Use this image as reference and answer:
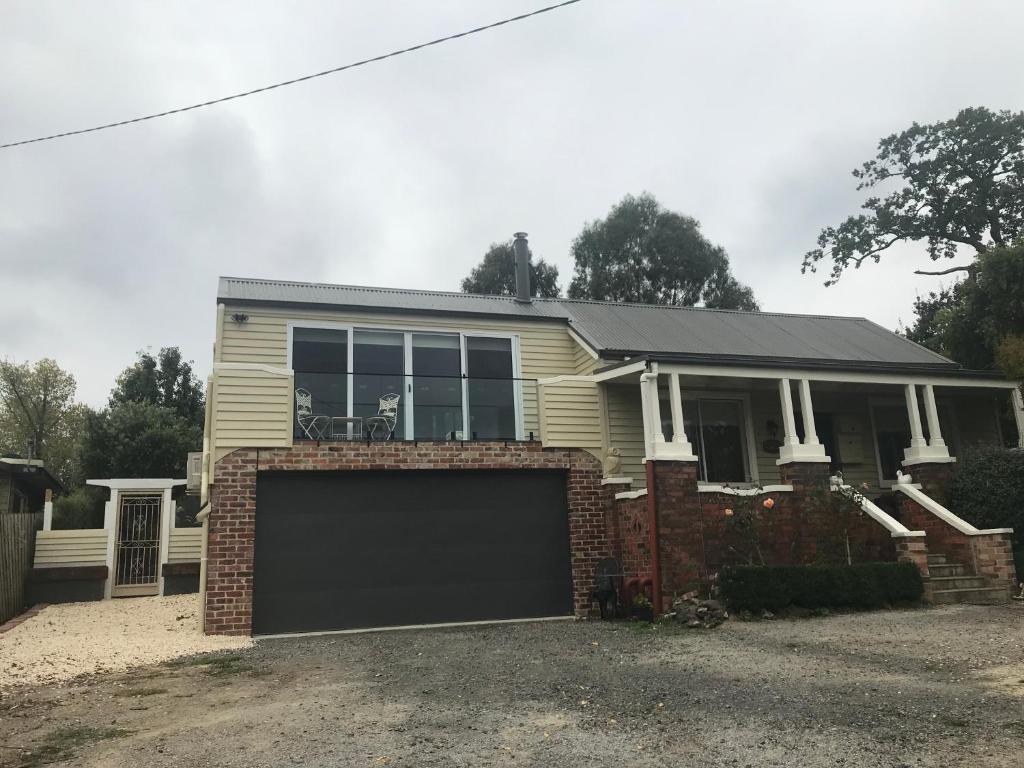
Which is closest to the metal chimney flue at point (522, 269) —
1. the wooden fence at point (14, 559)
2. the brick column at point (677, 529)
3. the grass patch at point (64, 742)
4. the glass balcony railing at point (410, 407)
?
the glass balcony railing at point (410, 407)

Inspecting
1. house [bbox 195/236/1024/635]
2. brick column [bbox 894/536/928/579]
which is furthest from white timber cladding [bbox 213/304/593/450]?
brick column [bbox 894/536/928/579]

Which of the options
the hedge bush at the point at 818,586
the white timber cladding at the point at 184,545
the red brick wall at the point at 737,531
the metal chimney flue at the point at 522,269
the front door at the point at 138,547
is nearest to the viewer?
the hedge bush at the point at 818,586

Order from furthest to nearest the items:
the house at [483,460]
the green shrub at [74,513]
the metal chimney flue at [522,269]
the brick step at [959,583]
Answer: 1. the green shrub at [74,513]
2. the metal chimney flue at [522,269]
3. the brick step at [959,583]
4. the house at [483,460]

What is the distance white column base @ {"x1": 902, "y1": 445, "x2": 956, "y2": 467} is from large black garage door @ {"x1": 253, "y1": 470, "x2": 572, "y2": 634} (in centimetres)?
589

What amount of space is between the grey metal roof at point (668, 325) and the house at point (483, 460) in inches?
→ 4.7

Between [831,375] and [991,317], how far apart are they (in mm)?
5505

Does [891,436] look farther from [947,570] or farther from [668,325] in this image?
[668,325]

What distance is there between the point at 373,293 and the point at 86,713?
9.19 metres

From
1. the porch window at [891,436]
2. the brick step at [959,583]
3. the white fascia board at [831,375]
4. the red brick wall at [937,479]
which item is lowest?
the brick step at [959,583]

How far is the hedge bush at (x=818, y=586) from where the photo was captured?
9609mm

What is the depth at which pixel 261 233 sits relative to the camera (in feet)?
52.5

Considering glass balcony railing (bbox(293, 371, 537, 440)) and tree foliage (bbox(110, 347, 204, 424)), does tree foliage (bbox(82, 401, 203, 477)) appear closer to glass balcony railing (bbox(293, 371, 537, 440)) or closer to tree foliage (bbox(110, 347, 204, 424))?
tree foliage (bbox(110, 347, 204, 424))

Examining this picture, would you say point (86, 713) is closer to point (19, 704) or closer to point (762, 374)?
point (19, 704)

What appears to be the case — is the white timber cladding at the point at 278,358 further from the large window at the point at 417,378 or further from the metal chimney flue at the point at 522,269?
the metal chimney flue at the point at 522,269
